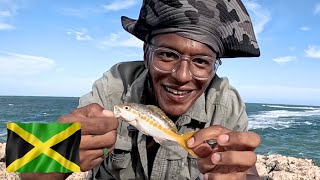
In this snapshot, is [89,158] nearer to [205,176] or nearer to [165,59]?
[205,176]

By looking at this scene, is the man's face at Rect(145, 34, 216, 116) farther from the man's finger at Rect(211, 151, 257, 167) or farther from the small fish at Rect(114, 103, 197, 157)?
the man's finger at Rect(211, 151, 257, 167)

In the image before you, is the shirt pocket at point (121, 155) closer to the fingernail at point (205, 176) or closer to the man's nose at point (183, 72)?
the man's nose at point (183, 72)

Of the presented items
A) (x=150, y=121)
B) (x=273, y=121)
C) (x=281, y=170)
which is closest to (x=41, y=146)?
(x=150, y=121)

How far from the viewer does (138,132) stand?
4.21m

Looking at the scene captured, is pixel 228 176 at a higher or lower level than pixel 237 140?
lower

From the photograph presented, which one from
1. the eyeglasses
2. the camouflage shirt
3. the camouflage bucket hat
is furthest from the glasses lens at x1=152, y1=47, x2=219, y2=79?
the camouflage shirt

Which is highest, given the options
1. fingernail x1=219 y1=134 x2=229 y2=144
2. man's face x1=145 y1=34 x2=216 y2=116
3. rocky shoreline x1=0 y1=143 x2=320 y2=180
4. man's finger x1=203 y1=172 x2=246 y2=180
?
man's face x1=145 y1=34 x2=216 y2=116

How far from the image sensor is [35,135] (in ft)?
8.54

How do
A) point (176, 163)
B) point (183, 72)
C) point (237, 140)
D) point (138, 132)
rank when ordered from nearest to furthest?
point (237, 140), point (183, 72), point (138, 132), point (176, 163)

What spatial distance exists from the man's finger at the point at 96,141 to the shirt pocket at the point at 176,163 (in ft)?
5.17

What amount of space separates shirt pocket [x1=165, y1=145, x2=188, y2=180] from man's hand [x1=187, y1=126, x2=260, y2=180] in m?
1.38

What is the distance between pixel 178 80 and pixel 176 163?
4.24 feet

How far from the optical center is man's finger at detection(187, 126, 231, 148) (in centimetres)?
270

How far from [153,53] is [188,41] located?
39cm
